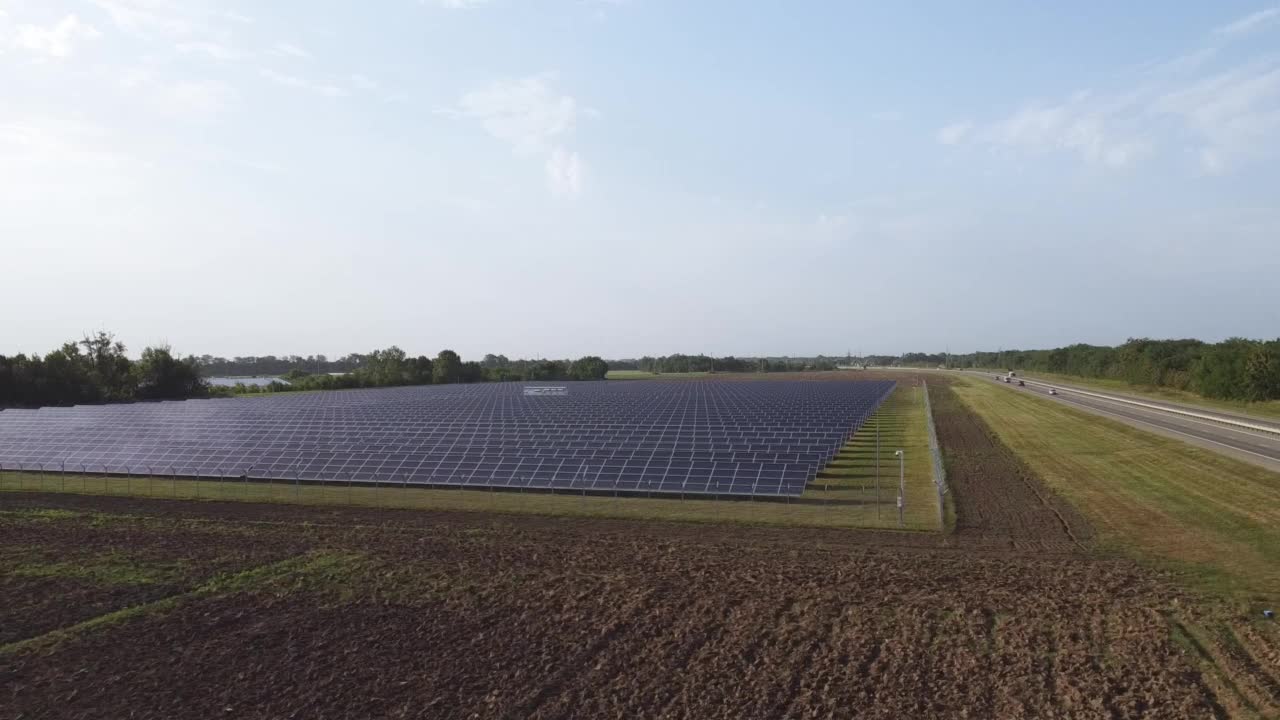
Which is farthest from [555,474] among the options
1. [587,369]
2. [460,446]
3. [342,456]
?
[587,369]

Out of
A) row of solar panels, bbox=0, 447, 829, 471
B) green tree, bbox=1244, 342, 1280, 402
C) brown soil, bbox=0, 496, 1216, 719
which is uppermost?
green tree, bbox=1244, 342, 1280, 402

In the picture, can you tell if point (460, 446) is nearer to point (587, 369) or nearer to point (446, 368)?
point (446, 368)

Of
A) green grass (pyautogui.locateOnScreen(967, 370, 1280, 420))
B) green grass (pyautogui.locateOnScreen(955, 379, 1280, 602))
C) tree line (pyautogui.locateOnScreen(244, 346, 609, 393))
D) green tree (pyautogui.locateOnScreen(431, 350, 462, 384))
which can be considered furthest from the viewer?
green tree (pyautogui.locateOnScreen(431, 350, 462, 384))

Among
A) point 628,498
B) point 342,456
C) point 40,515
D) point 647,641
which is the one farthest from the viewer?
point 342,456

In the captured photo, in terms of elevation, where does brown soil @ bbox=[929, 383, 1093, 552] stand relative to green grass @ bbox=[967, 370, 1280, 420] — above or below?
below

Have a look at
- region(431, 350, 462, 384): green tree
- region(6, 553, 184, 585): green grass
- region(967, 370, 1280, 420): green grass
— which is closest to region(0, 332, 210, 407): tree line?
region(431, 350, 462, 384): green tree

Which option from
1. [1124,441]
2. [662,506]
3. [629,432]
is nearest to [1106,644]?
[662,506]

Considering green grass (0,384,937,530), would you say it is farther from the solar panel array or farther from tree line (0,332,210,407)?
tree line (0,332,210,407)

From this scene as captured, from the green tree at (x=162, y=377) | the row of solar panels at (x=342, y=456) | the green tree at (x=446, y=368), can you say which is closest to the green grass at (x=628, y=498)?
the row of solar panels at (x=342, y=456)
